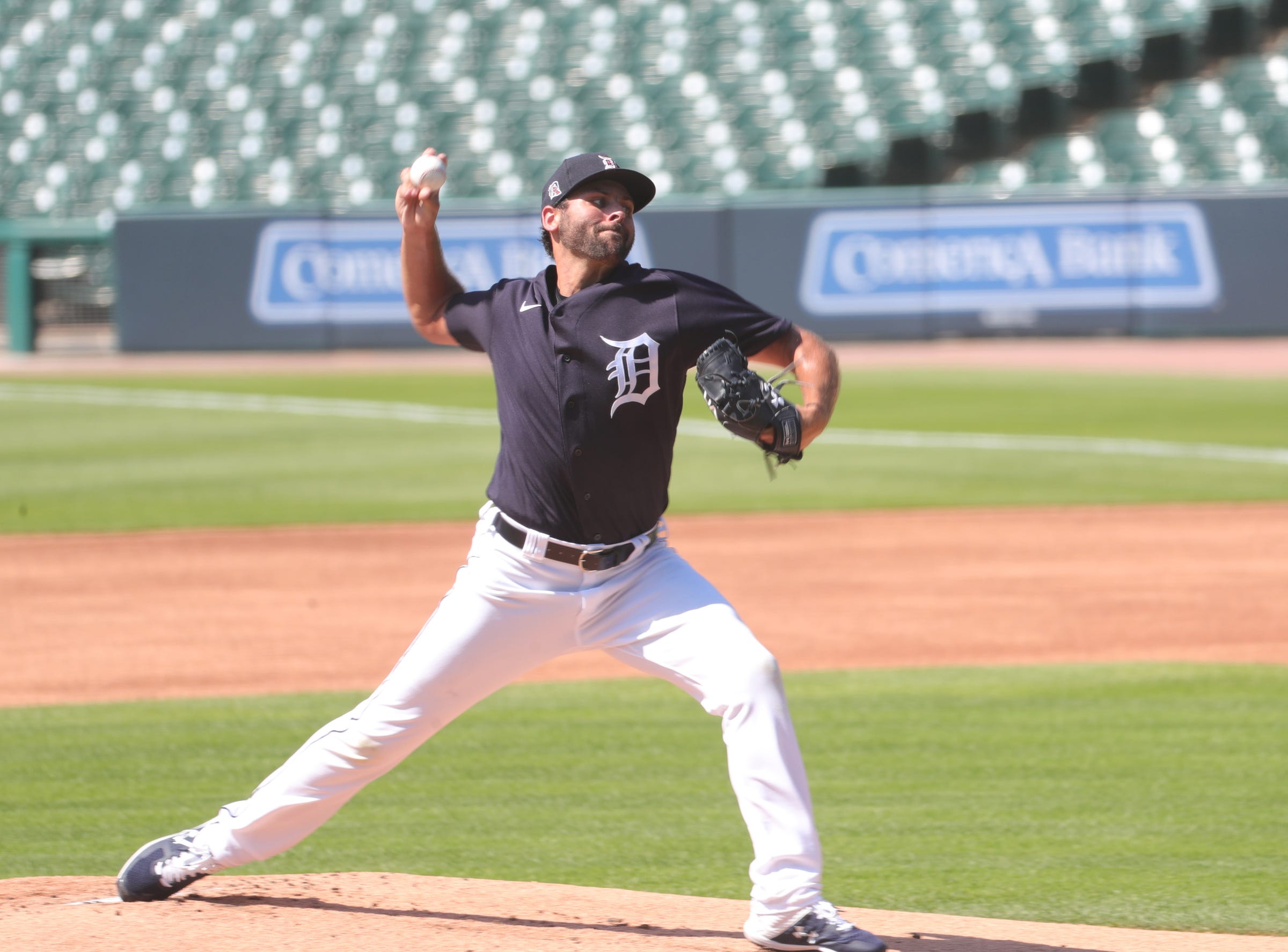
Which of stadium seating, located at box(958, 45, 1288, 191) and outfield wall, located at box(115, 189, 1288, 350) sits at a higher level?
stadium seating, located at box(958, 45, 1288, 191)

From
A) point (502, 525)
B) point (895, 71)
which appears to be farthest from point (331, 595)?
point (895, 71)

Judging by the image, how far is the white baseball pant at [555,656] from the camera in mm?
3904

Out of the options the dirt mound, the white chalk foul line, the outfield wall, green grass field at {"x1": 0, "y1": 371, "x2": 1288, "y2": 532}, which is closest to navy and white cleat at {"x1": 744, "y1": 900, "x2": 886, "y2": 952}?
the dirt mound

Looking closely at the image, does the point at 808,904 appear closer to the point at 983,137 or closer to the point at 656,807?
the point at 656,807

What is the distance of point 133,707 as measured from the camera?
7449 millimetres

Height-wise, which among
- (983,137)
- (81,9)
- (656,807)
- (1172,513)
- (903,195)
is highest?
(81,9)

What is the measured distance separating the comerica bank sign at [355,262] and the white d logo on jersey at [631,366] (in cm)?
2075

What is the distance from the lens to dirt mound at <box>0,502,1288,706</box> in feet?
27.6

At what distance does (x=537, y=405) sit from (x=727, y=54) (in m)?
27.0

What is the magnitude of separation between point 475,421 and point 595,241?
47.6 feet

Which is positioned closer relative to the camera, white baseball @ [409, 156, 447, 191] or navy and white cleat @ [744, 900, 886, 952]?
navy and white cleat @ [744, 900, 886, 952]

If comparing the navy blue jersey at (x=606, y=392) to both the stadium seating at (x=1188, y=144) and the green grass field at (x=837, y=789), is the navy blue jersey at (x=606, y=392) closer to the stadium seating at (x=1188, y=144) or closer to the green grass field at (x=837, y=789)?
the green grass field at (x=837, y=789)

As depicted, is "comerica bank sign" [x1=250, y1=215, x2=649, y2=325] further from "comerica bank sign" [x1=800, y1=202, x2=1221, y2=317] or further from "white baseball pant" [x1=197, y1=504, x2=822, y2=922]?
"white baseball pant" [x1=197, y1=504, x2=822, y2=922]

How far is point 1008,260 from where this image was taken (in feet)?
80.2
